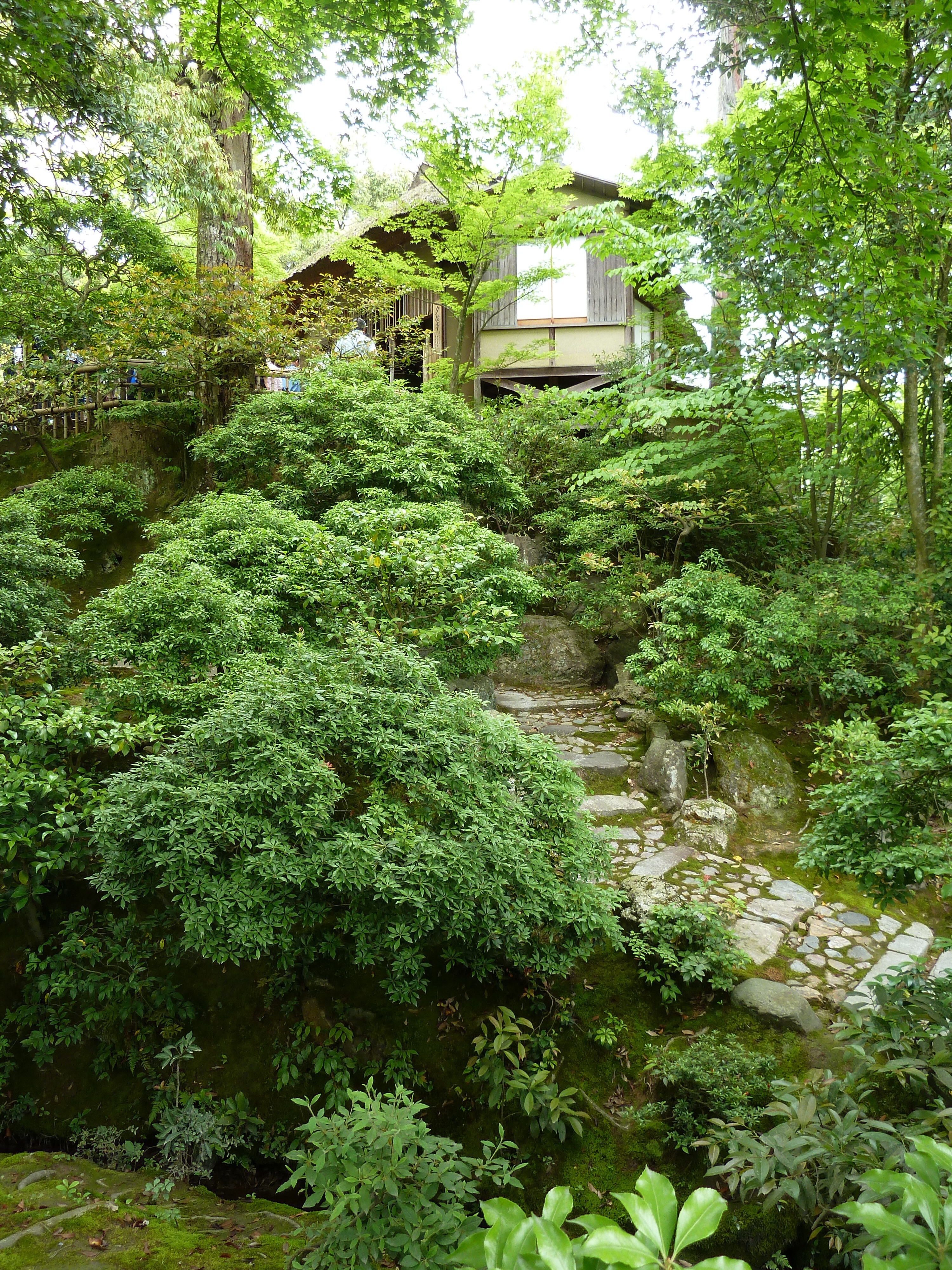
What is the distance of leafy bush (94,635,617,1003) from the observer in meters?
3.22

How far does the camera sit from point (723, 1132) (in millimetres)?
3062

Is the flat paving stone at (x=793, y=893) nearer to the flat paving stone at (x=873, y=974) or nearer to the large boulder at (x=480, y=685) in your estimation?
the flat paving stone at (x=873, y=974)

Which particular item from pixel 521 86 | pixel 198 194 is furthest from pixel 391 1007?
pixel 521 86

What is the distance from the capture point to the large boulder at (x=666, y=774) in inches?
259

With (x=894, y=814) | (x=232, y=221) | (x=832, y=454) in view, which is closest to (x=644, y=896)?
(x=894, y=814)

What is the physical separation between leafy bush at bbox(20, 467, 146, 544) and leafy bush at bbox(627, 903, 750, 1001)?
277 inches

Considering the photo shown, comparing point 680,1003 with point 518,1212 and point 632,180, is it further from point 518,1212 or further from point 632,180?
point 632,180

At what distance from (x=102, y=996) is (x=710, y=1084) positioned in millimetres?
3301

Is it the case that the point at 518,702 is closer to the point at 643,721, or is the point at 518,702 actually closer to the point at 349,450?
the point at 643,721

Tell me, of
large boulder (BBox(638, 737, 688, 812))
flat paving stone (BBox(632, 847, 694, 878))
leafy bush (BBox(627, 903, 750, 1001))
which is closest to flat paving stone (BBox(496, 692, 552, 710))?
large boulder (BBox(638, 737, 688, 812))

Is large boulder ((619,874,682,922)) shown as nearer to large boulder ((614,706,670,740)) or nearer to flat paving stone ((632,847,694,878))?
flat paving stone ((632,847,694,878))

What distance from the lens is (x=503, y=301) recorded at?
1468 centimetres

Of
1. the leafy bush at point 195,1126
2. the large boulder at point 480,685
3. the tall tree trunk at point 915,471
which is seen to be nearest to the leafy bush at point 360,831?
the leafy bush at point 195,1126

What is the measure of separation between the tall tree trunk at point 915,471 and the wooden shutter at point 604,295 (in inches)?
329
